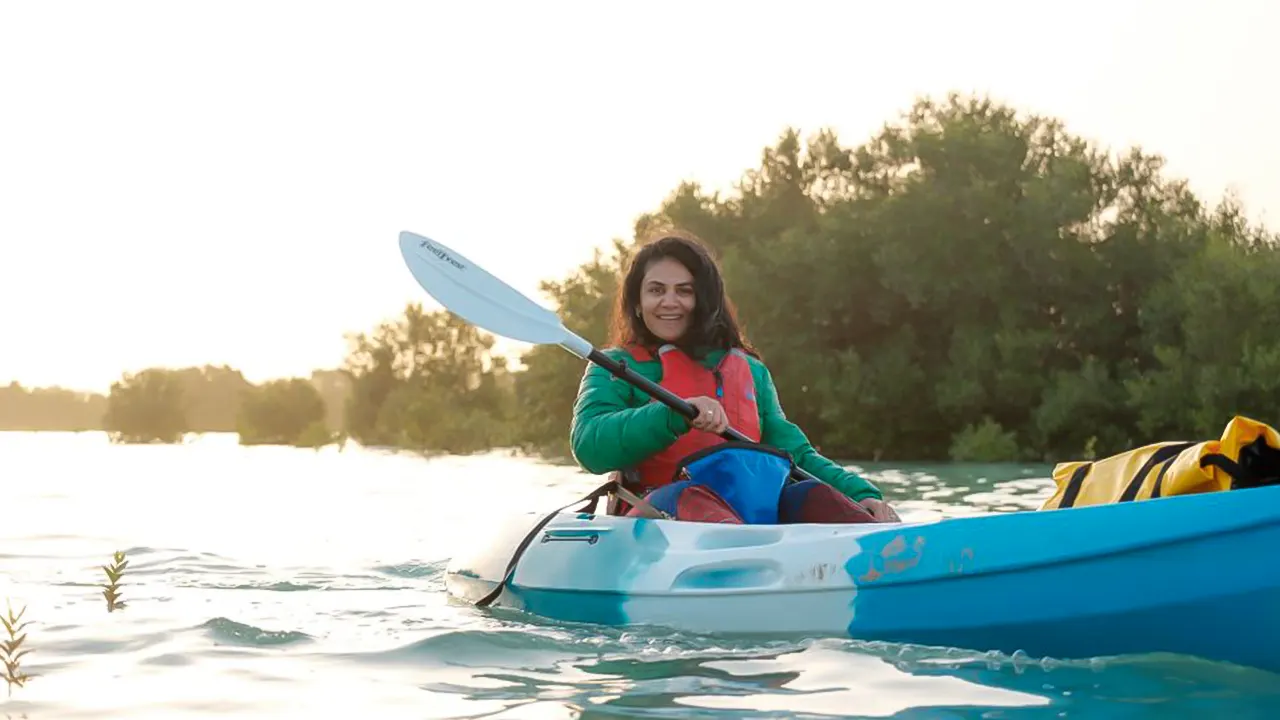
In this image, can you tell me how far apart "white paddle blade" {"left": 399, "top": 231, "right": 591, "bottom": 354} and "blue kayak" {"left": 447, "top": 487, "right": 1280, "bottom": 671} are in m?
1.12

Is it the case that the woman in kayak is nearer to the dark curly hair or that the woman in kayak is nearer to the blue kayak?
the dark curly hair

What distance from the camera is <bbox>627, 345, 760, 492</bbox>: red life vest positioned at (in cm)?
405

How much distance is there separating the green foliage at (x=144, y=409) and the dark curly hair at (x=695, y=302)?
4530cm

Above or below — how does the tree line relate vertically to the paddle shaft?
above

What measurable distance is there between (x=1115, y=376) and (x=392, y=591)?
18.1 m

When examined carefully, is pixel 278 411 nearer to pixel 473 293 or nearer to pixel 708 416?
pixel 473 293

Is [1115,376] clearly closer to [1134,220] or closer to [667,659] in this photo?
[1134,220]

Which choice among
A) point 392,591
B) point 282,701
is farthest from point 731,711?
point 392,591

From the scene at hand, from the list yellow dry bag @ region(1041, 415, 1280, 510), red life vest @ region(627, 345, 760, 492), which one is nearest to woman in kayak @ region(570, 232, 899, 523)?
red life vest @ region(627, 345, 760, 492)

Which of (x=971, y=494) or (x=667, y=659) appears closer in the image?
(x=667, y=659)

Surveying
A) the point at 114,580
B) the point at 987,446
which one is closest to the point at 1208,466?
the point at 114,580

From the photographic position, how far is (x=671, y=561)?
3.58m

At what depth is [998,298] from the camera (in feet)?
71.7

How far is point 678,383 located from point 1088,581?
1494 mm
